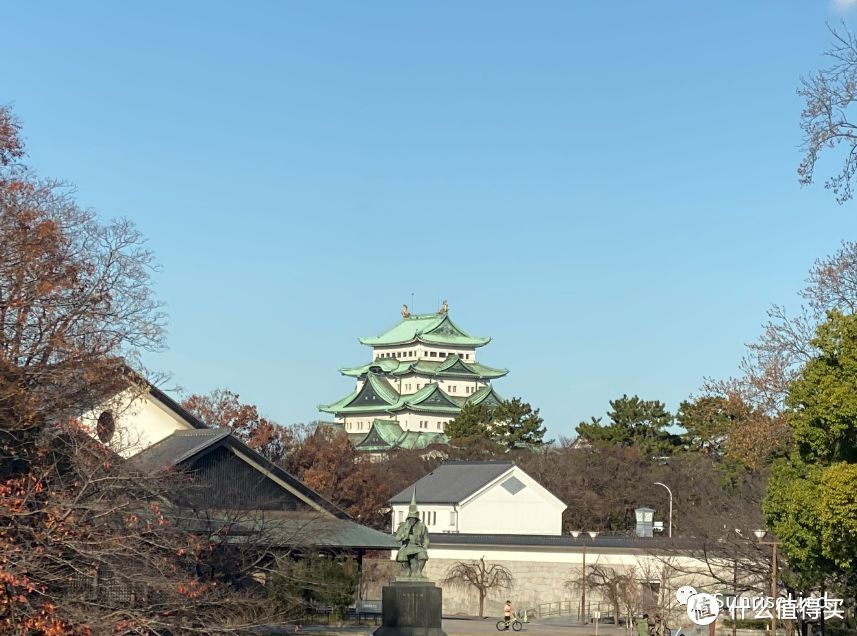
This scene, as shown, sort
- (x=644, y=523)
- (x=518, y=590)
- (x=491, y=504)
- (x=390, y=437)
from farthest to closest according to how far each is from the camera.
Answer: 1. (x=390, y=437)
2. (x=491, y=504)
3. (x=518, y=590)
4. (x=644, y=523)

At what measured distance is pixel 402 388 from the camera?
136875 mm

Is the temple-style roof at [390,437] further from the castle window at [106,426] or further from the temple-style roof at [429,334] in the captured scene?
the castle window at [106,426]

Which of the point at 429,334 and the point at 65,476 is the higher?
the point at 429,334

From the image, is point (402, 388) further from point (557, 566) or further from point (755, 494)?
point (755, 494)

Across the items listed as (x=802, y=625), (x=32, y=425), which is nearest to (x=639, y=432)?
(x=802, y=625)

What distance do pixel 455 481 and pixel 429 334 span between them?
238 feet

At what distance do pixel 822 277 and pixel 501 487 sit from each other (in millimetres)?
39855

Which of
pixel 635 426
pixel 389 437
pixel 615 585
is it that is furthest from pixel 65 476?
pixel 389 437

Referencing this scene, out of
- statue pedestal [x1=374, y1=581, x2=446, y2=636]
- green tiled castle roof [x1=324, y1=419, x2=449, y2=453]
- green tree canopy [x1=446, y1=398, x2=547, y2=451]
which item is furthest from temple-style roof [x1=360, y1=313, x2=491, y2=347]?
statue pedestal [x1=374, y1=581, x2=446, y2=636]

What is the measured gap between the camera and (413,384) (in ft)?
445

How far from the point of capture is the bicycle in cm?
4144

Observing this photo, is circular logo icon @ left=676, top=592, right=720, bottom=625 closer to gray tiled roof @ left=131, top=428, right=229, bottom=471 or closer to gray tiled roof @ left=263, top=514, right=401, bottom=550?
gray tiled roof @ left=263, top=514, right=401, bottom=550

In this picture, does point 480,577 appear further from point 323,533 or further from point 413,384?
point 413,384

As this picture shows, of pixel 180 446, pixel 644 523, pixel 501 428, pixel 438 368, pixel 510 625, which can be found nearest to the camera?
pixel 180 446
